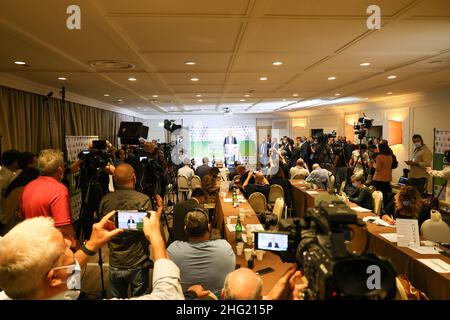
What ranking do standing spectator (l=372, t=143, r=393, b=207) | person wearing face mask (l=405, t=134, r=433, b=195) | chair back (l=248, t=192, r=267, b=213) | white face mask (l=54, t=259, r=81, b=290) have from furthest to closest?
person wearing face mask (l=405, t=134, r=433, b=195)
standing spectator (l=372, t=143, r=393, b=207)
chair back (l=248, t=192, r=267, b=213)
white face mask (l=54, t=259, r=81, b=290)

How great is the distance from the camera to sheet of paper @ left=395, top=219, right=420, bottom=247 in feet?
10.1

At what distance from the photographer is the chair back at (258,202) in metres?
5.39

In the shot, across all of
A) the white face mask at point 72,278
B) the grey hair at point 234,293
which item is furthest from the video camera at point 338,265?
the white face mask at point 72,278

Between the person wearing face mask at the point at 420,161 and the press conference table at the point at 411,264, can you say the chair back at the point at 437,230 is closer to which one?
the press conference table at the point at 411,264

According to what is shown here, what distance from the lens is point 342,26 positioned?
2977 millimetres

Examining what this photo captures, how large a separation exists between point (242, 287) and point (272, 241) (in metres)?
0.32

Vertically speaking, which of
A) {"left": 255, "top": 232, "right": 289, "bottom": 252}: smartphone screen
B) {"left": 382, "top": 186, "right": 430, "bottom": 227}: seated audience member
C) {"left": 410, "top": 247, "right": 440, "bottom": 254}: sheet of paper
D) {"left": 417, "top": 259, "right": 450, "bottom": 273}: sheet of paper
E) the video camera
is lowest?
{"left": 417, "top": 259, "right": 450, "bottom": 273}: sheet of paper

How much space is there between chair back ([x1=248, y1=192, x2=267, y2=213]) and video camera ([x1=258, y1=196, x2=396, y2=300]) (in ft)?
13.9

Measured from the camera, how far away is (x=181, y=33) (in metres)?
3.13

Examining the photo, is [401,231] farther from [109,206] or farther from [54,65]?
[54,65]

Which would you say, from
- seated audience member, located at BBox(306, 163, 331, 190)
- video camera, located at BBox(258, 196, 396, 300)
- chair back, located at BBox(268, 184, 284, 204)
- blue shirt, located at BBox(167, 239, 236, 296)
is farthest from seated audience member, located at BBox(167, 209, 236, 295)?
seated audience member, located at BBox(306, 163, 331, 190)

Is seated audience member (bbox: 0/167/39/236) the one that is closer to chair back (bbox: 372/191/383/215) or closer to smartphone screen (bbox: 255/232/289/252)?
smartphone screen (bbox: 255/232/289/252)

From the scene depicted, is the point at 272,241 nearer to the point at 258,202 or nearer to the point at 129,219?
the point at 129,219
